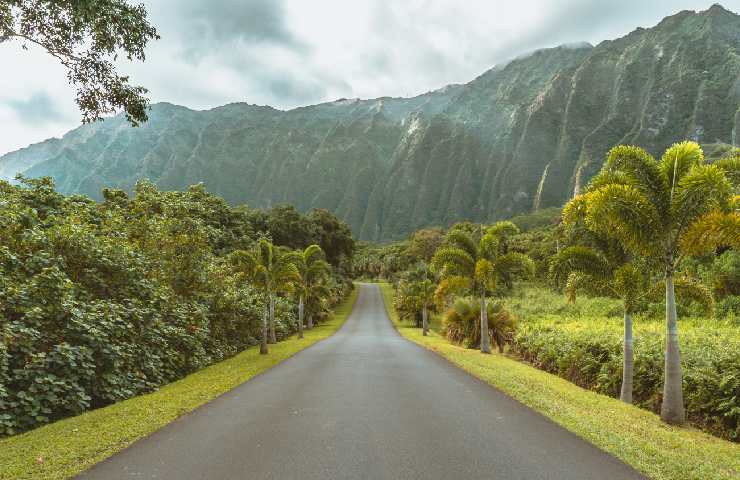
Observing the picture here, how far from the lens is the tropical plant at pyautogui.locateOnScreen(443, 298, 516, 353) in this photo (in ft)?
94.5

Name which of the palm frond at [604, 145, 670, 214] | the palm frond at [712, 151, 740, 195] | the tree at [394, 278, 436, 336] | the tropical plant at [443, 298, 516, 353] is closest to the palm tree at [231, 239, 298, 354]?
the tropical plant at [443, 298, 516, 353]

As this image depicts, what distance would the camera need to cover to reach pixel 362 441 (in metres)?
7.03

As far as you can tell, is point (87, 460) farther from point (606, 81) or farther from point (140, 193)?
point (606, 81)

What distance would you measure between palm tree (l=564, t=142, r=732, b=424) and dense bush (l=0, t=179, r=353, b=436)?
12.1 metres

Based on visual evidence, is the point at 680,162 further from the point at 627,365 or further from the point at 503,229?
the point at 503,229

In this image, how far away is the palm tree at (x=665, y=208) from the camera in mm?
10688

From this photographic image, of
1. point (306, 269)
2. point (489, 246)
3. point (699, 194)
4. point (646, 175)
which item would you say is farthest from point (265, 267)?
point (699, 194)

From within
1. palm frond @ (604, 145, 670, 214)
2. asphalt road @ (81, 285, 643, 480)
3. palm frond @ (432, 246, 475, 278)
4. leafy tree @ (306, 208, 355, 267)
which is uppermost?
leafy tree @ (306, 208, 355, 267)

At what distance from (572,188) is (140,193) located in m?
149

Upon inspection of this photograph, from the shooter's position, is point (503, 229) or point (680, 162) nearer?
point (680, 162)

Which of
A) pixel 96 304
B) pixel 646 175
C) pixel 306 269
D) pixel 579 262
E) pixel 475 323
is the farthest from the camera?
pixel 306 269

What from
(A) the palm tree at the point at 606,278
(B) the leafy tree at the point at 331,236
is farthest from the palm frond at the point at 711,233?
(B) the leafy tree at the point at 331,236

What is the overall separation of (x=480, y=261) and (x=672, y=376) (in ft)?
45.6

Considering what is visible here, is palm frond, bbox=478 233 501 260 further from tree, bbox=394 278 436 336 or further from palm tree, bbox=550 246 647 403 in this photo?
tree, bbox=394 278 436 336
